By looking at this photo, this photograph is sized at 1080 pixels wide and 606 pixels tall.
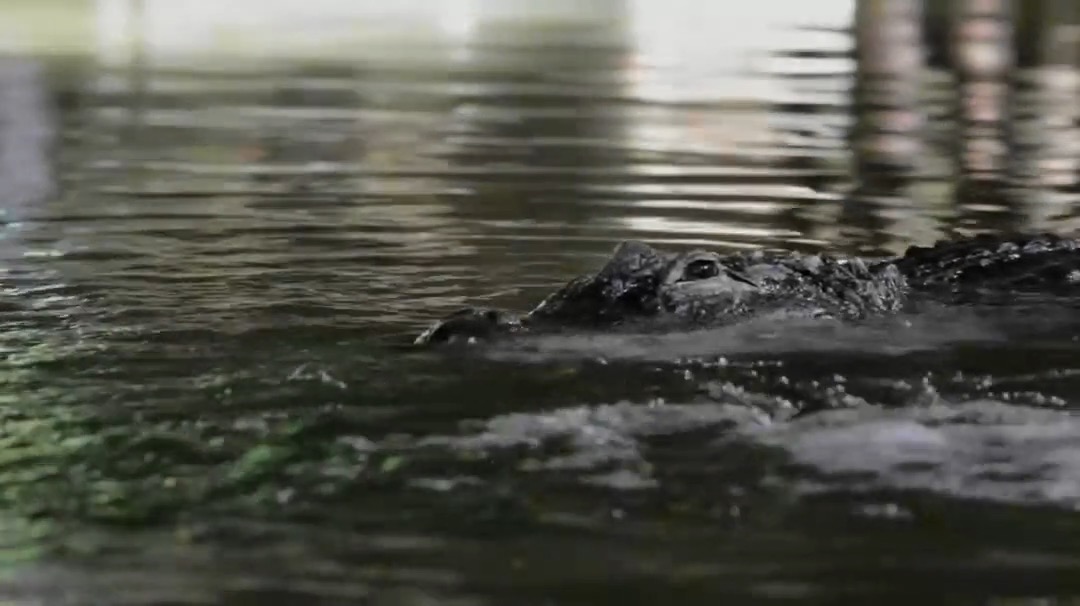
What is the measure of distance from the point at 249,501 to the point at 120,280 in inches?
97.5

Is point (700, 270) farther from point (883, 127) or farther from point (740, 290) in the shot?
point (883, 127)

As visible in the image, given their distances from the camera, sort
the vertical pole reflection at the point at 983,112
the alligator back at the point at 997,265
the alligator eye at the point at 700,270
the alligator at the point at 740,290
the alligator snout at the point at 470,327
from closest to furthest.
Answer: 1. the alligator snout at the point at 470,327
2. the alligator at the point at 740,290
3. the alligator eye at the point at 700,270
4. the alligator back at the point at 997,265
5. the vertical pole reflection at the point at 983,112

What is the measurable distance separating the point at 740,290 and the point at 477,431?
4.29 feet

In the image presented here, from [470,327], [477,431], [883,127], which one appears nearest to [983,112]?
[883,127]

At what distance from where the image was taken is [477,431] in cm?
384

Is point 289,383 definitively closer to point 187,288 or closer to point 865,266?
point 187,288

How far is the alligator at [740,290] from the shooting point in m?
4.71

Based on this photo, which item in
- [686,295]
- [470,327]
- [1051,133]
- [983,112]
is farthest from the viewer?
[983,112]

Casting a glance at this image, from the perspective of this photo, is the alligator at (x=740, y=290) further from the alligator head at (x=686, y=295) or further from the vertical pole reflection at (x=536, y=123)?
the vertical pole reflection at (x=536, y=123)

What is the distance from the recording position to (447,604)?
2.92m

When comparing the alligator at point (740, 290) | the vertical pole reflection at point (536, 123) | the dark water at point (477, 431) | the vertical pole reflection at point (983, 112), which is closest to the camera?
the dark water at point (477, 431)

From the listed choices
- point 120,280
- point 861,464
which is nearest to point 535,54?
point 120,280

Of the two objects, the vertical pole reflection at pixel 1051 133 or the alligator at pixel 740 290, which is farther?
the vertical pole reflection at pixel 1051 133

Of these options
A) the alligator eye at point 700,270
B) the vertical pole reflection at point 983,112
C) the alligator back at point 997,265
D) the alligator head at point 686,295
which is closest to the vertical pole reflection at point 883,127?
the vertical pole reflection at point 983,112
